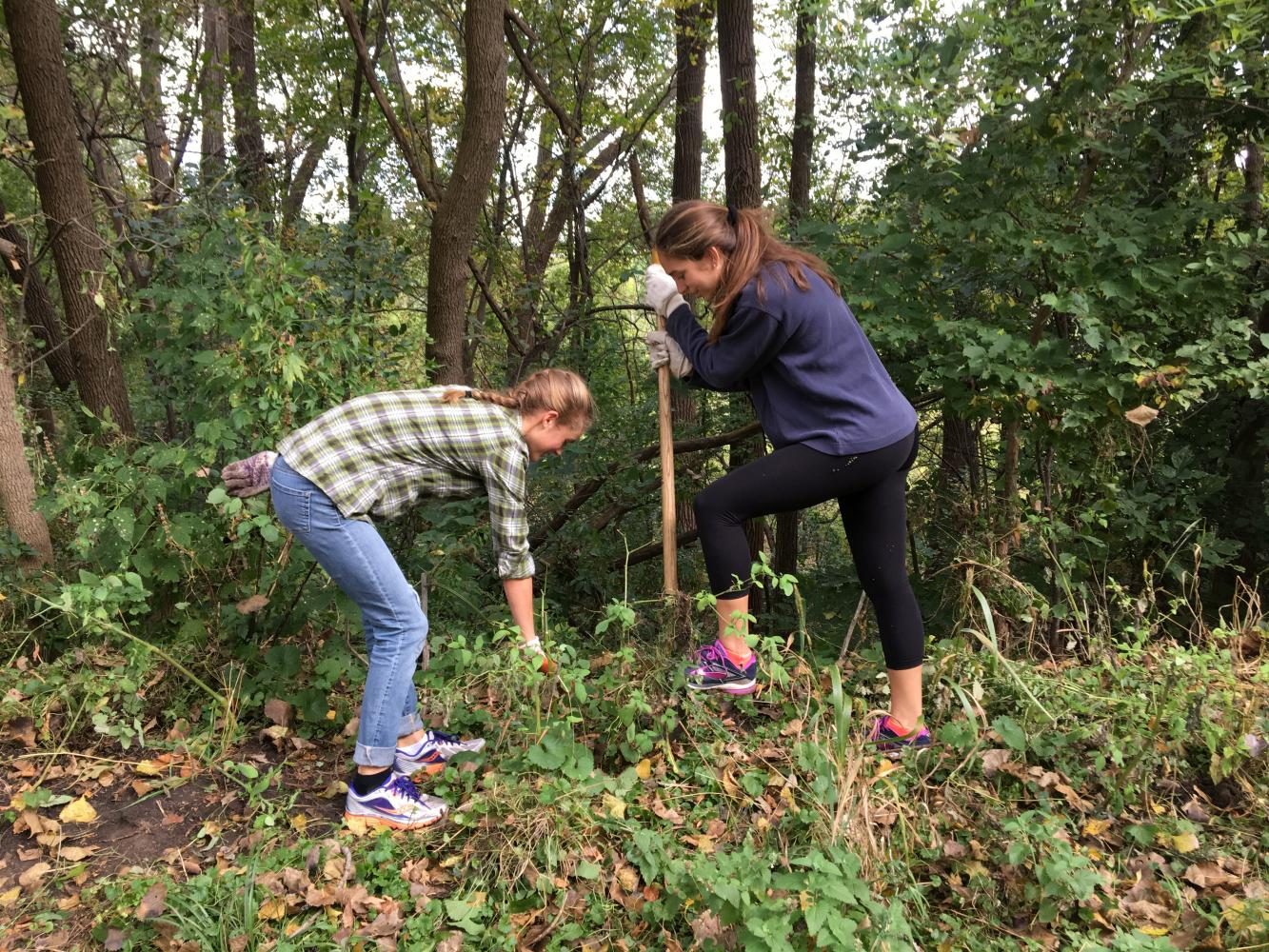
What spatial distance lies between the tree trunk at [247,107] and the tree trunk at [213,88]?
0.11 metres

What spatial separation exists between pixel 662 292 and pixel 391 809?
6.68ft

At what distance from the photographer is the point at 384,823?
8.39 ft

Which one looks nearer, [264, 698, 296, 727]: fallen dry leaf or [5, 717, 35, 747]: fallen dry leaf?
[5, 717, 35, 747]: fallen dry leaf

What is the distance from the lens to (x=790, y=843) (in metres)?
2.33

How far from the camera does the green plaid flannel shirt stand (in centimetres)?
244

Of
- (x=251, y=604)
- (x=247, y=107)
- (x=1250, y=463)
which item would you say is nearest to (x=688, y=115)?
(x=247, y=107)

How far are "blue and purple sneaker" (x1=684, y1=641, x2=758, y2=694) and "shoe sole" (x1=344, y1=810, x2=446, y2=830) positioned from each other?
100cm

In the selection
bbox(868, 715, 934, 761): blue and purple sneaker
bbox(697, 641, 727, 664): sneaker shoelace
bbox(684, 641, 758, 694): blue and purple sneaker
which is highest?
bbox(697, 641, 727, 664): sneaker shoelace

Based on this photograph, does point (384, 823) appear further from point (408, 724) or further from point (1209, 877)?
point (1209, 877)

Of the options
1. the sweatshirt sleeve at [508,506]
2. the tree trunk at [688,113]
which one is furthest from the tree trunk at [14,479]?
the tree trunk at [688,113]

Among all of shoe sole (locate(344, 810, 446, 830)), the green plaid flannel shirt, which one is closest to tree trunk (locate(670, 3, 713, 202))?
the green plaid flannel shirt

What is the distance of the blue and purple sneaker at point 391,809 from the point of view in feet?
8.38

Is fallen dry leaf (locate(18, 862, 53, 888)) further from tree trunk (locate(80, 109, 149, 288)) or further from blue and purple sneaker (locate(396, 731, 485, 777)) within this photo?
tree trunk (locate(80, 109, 149, 288))

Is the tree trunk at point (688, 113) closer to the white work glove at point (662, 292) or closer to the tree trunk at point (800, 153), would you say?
the tree trunk at point (800, 153)
